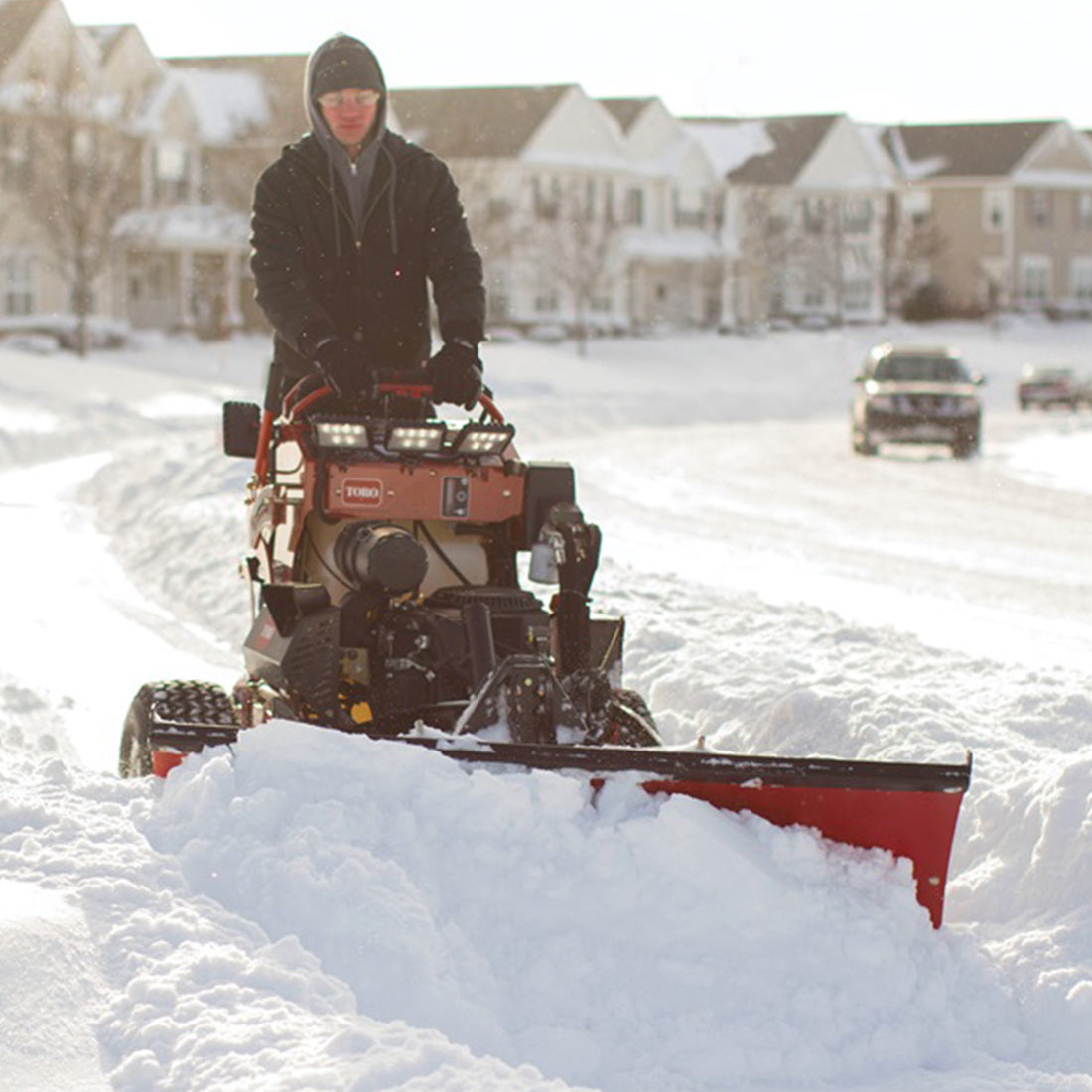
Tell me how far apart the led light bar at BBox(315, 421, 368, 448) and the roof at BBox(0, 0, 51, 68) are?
45.7 meters

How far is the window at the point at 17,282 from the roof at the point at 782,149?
29.8 meters

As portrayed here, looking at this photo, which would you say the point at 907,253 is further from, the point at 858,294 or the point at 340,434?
the point at 340,434

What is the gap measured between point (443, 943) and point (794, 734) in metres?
3.02

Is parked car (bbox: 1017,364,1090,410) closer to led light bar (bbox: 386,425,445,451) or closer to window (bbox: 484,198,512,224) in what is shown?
window (bbox: 484,198,512,224)

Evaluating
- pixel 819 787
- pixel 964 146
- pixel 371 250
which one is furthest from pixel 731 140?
pixel 819 787

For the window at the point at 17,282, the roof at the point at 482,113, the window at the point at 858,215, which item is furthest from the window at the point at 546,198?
the window at the point at 17,282

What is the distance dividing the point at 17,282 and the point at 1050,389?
23.8 m

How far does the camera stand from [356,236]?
6715 mm

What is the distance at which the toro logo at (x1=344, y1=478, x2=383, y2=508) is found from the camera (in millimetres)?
6012

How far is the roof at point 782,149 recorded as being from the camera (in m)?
72.9

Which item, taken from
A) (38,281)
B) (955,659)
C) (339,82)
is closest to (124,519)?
(955,659)

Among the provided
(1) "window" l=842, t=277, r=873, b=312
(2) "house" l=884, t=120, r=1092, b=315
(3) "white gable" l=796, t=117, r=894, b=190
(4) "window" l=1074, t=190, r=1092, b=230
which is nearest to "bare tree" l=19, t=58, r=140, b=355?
(3) "white gable" l=796, t=117, r=894, b=190

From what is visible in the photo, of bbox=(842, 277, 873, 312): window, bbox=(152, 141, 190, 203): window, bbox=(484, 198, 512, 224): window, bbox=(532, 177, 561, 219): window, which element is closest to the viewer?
bbox=(484, 198, 512, 224): window

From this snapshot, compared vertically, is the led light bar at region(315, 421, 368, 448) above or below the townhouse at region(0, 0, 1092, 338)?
below
